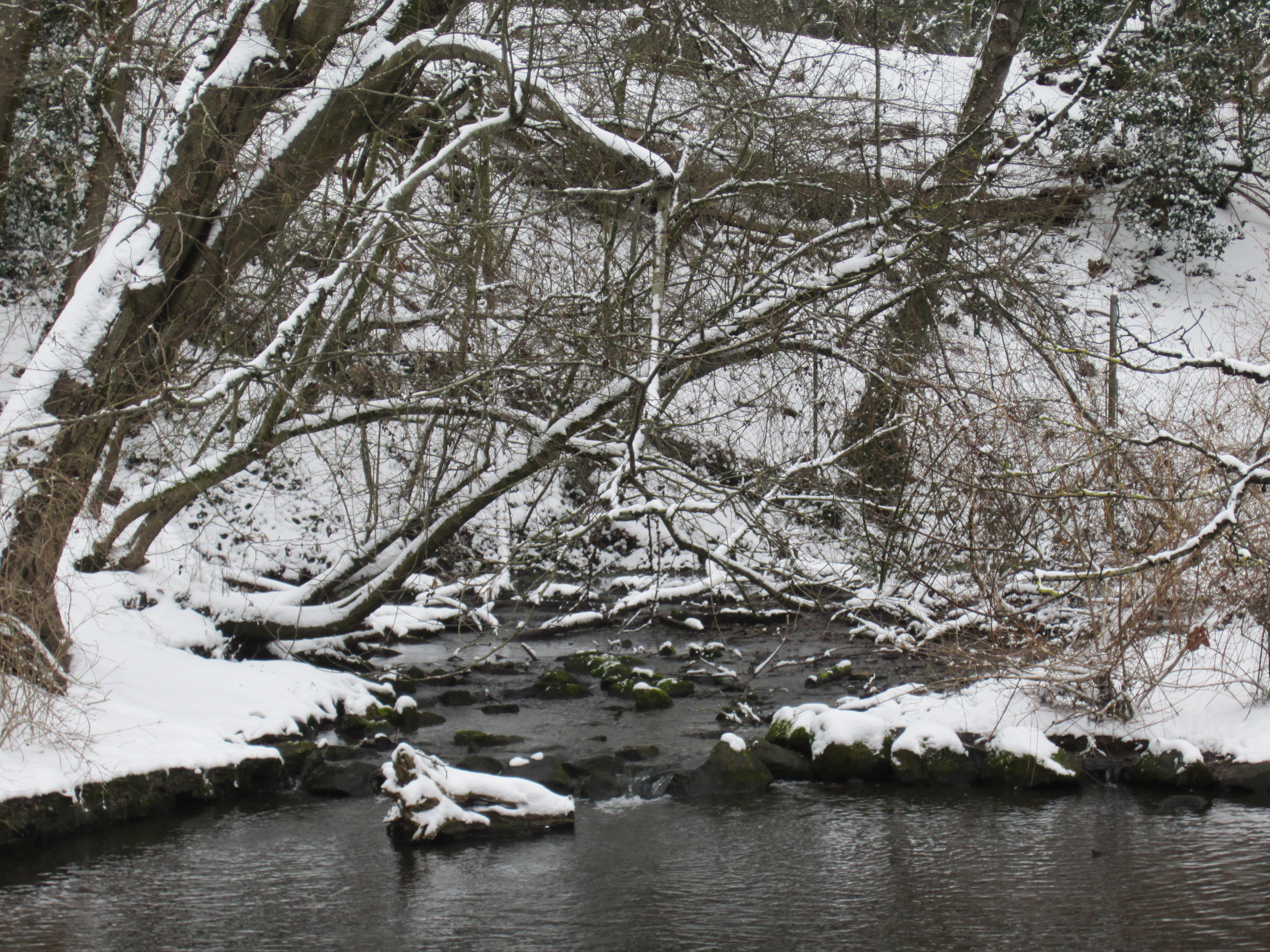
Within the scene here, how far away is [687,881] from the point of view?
5.89 meters

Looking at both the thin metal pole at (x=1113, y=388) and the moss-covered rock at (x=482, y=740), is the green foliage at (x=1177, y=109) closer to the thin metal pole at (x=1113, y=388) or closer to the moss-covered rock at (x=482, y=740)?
the thin metal pole at (x=1113, y=388)

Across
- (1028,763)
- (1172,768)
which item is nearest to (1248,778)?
(1172,768)

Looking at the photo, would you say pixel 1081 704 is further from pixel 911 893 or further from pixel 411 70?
pixel 411 70

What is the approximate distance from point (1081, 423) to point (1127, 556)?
98 cm

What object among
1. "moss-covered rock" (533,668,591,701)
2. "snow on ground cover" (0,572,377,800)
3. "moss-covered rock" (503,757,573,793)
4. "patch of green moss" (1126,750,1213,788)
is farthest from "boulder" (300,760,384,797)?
"patch of green moss" (1126,750,1213,788)

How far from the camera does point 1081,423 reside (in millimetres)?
7770

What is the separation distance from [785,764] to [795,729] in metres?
0.34

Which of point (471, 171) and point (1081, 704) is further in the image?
point (471, 171)

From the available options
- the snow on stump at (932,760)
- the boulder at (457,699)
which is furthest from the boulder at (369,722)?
the snow on stump at (932,760)

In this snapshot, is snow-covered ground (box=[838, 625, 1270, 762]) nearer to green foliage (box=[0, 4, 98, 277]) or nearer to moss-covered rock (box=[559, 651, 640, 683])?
moss-covered rock (box=[559, 651, 640, 683])

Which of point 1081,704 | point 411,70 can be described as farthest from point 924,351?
point 411,70

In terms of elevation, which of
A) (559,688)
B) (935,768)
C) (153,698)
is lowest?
(935,768)

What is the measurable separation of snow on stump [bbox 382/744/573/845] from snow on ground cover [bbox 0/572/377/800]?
1460 millimetres

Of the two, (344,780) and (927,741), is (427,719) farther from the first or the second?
(927,741)
